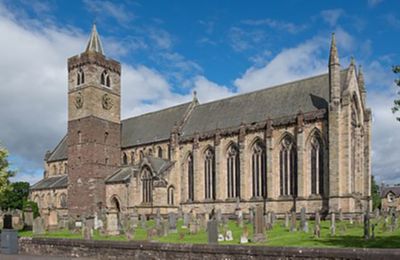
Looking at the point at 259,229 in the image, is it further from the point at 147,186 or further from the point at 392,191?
the point at 392,191

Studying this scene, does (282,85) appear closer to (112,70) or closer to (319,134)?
(319,134)

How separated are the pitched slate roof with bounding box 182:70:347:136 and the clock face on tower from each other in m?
9.76

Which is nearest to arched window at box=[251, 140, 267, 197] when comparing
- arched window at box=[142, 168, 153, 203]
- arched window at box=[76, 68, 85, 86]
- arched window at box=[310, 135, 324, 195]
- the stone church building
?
the stone church building

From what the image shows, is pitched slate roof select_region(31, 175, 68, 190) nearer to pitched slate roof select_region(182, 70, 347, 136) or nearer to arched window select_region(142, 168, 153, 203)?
arched window select_region(142, 168, 153, 203)

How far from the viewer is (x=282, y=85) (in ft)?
150

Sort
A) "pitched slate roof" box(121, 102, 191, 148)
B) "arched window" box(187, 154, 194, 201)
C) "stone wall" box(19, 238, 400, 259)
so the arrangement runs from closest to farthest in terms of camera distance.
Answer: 1. "stone wall" box(19, 238, 400, 259)
2. "arched window" box(187, 154, 194, 201)
3. "pitched slate roof" box(121, 102, 191, 148)

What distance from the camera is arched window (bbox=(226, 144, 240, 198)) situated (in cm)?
4453

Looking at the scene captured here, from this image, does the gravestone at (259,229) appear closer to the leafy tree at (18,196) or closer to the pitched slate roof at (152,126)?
the pitched slate roof at (152,126)

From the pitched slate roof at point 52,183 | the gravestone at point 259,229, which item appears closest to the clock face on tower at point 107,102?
the pitched slate roof at point 52,183

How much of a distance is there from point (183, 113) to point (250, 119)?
10764 mm

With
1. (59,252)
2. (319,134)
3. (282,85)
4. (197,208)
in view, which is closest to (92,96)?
(197,208)

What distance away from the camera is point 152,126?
56031 millimetres

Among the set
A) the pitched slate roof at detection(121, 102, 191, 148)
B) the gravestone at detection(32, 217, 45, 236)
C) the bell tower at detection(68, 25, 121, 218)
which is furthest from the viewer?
the pitched slate roof at detection(121, 102, 191, 148)

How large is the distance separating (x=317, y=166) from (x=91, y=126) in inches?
1011
